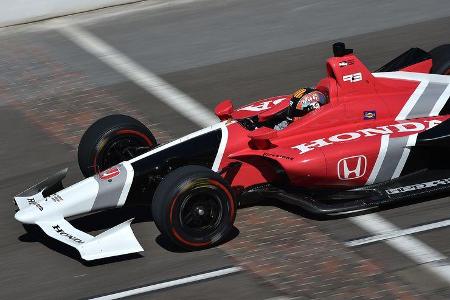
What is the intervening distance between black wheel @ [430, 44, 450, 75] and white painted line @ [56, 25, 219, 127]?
2.97 meters

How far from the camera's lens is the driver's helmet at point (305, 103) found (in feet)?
35.6

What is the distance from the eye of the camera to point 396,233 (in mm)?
9906

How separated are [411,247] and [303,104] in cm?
206

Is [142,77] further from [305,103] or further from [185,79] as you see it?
[305,103]

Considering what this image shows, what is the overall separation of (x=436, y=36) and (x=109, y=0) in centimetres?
596

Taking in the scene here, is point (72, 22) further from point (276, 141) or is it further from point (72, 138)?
point (276, 141)

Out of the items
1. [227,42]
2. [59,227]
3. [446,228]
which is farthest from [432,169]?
[227,42]

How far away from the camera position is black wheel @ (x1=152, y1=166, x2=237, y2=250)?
9.59 m

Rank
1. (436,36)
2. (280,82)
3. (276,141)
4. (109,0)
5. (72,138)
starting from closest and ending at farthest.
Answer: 1. (276,141)
2. (72,138)
3. (280,82)
4. (436,36)
5. (109,0)

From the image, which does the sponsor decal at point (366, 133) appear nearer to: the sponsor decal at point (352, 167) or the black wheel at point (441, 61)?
the sponsor decal at point (352, 167)

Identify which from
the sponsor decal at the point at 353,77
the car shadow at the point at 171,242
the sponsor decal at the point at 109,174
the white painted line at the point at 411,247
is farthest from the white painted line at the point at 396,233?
the sponsor decal at the point at 109,174

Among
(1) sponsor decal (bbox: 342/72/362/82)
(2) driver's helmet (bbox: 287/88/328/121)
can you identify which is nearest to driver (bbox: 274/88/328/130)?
(2) driver's helmet (bbox: 287/88/328/121)

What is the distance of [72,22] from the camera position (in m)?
18.1

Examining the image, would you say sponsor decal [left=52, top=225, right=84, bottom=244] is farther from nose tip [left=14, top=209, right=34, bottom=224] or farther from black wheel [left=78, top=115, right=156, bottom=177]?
black wheel [left=78, top=115, right=156, bottom=177]
